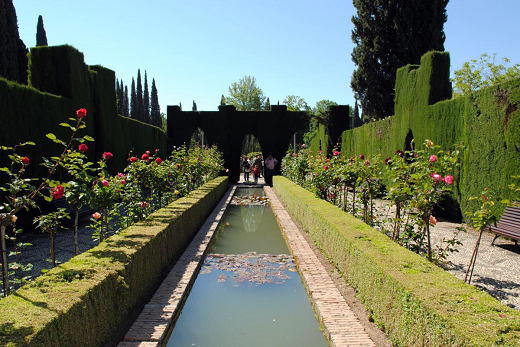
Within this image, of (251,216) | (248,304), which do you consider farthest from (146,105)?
(248,304)

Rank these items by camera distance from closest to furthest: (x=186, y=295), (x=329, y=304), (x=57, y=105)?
(x=329, y=304)
(x=186, y=295)
(x=57, y=105)

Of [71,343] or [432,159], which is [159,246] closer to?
[71,343]

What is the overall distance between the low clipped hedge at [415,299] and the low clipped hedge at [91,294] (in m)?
2.21

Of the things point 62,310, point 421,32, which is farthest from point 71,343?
→ point 421,32

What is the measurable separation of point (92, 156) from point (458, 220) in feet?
28.7

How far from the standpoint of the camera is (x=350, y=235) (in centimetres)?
460

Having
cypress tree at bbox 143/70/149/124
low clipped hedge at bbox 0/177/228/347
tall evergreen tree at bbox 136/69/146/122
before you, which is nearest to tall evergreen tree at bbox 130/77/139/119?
tall evergreen tree at bbox 136/69/146/122

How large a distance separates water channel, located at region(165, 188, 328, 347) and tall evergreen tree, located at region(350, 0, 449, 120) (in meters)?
14.9

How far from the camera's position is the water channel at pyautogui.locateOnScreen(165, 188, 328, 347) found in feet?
11.4

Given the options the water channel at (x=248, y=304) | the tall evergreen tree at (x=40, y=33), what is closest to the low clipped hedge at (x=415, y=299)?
the water channel at (x=248, y=304)

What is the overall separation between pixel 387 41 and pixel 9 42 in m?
19.1

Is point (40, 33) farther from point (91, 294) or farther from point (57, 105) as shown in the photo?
point (91, 294)

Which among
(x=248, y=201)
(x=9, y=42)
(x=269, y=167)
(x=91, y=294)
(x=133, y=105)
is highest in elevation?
(x=133, y=105)

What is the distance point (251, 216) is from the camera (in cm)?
1034
